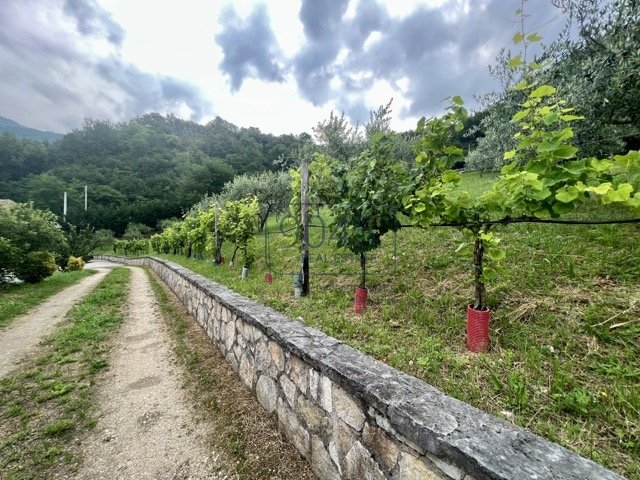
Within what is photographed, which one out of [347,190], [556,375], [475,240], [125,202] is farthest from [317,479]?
[125,202]

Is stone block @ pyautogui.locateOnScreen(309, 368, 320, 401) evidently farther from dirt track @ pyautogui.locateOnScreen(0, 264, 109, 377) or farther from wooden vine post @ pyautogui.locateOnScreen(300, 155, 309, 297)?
dirt track @ pyautogui.locateOnScreen(0, 264, 109, 377)

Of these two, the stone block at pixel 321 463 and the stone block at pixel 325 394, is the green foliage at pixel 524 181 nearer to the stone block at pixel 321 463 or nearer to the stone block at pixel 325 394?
the stone block at pixel 325 394

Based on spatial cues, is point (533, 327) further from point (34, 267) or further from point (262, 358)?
point (34, 267)

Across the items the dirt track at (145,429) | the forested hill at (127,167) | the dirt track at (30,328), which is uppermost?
the forested hill at (127,167)

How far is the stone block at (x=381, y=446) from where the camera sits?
4.72 ft

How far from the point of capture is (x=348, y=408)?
1.78m

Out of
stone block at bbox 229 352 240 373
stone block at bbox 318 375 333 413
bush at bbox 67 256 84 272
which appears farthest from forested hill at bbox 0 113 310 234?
stone block at bbox 318 375 333 413

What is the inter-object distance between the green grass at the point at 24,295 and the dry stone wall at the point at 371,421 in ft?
23.7

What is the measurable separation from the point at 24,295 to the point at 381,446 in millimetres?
12329

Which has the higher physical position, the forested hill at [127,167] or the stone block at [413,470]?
the forested hill at [127,167]

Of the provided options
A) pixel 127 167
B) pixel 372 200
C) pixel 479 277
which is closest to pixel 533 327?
pixel 479 277

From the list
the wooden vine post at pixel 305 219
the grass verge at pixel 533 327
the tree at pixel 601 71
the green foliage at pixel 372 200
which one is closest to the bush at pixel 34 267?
the grass verge at pixel 533 327

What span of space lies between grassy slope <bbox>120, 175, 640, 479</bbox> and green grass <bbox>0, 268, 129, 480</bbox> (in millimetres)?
2455

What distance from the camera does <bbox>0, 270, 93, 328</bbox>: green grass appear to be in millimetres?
7059
